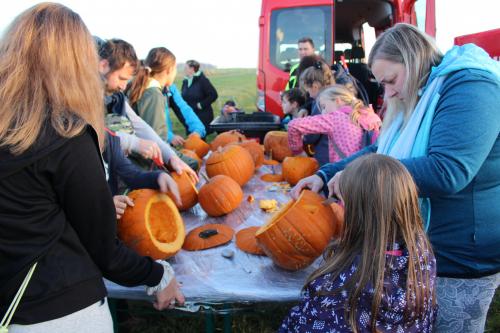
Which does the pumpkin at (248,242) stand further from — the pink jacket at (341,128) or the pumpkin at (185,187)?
the pink jacket at (341,128)

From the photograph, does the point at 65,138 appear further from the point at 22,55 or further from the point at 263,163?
the point at 263,163

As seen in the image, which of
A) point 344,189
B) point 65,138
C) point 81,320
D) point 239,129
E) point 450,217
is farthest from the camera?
point 239,129

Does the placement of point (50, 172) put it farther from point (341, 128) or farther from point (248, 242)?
point (341, 128)

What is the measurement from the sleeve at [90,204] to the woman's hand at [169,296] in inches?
11.0

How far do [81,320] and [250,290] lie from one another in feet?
2.35

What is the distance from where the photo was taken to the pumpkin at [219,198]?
2.54 metres

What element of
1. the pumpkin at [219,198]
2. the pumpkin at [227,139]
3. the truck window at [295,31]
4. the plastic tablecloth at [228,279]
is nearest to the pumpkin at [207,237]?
the plastic tablecloth at [228,279]

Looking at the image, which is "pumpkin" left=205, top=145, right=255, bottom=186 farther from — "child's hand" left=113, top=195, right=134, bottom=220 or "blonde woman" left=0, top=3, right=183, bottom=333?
"blonde woman" left=0, top=3, right=183, bottom=333

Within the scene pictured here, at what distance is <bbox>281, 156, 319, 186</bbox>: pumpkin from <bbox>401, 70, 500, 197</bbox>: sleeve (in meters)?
1.79

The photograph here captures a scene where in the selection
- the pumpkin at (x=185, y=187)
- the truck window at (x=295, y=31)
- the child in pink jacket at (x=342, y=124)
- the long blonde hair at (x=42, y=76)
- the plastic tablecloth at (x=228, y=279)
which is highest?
the truck window at (x=295, y=31)

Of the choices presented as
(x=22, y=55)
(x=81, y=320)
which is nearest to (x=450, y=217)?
(x=81, y=320)

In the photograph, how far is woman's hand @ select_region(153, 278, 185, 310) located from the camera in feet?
5.09

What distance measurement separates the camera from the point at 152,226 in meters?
2.12

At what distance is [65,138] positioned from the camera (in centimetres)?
104
